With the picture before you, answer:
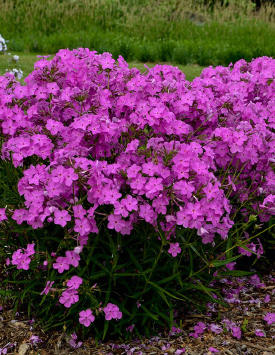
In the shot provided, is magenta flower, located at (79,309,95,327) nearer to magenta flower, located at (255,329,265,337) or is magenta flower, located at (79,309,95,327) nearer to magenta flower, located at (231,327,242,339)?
magenta flower, located at (231,327,242,339)

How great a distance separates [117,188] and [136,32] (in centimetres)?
1099

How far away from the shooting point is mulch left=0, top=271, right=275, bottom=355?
8.09ft

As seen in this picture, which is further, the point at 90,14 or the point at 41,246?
the point at 90,14

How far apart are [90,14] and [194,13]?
155 inches

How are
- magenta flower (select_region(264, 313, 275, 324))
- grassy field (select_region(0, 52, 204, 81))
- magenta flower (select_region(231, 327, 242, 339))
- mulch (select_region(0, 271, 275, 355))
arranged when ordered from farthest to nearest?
grassy field (select_region(0, 52, 204, 81)) → magenta flower (select_region(264, 313, 275, 324)) → magenta flower (select_region(231, 327, 242, 339)) → mulch (select_region(0, 271, 275, 355))

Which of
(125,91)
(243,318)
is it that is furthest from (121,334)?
(125,91)

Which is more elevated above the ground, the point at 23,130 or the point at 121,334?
the point at 23,130

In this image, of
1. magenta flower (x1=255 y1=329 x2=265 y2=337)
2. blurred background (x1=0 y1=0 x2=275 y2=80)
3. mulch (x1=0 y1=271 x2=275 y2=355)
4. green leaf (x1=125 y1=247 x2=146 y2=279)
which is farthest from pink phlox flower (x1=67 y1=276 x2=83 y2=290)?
blurred background (x1=0 y1=0 x2=275 y2=80)

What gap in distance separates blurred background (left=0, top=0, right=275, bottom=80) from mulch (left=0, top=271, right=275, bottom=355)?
6385 mm

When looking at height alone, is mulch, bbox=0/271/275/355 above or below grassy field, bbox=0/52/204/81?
above

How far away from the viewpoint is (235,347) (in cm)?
252

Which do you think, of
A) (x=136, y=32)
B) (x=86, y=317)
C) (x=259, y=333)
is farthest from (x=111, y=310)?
(x=136, y=32)

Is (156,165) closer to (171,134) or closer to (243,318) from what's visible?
(171,134)

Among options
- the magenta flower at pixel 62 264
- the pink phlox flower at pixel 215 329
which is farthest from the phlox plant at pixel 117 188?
the pink phlox flower at pixel 215 329
